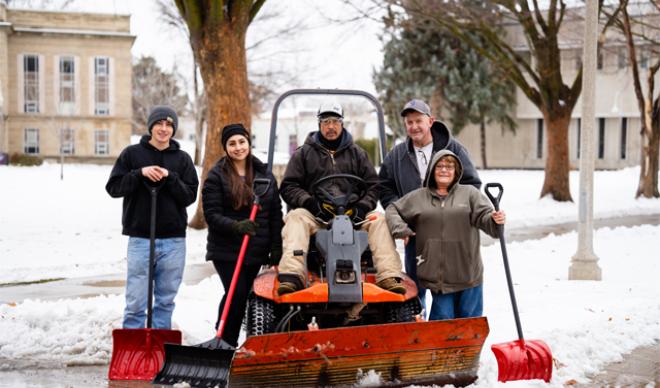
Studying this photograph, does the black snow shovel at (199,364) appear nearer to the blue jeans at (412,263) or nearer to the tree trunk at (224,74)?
the blue jeans at (412,263)

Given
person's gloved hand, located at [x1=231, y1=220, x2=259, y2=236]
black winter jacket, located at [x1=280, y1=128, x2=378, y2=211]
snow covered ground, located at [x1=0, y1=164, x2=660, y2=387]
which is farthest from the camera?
snow covered ground, located at [x1=0, y1=164, x2=660, y2=387]

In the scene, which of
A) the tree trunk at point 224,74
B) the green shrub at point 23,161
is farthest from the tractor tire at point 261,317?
the green shrub at point 23,161

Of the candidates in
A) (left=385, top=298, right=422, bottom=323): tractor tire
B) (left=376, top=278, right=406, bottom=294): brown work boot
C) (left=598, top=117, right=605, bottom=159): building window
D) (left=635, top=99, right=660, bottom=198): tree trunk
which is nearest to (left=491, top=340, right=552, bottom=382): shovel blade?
(left=385, top=298, right=422, bottom=323): tractor tire

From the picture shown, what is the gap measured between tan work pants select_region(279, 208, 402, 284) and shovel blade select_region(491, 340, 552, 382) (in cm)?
93

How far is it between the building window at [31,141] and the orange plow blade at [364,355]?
41.1 meters

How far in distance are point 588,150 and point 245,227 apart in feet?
19.9

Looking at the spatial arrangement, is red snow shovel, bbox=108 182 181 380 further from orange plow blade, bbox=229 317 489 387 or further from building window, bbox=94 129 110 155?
building window, bbox=94 129 110 155

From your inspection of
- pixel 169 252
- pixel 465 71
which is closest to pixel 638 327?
pixel 169 252

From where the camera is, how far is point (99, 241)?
15.6 meters

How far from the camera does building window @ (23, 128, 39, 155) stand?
43031 millimetres

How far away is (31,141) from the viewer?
142 feet

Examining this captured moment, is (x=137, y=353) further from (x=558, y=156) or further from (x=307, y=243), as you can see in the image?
(x=558, y=156)

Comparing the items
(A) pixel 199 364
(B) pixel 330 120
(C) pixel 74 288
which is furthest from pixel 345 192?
(C) pixel 74 288

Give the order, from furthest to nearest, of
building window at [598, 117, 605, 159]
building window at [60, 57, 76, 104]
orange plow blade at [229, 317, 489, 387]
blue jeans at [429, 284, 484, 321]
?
building window at [60, 57, 76, 104], building window at [598, 117, 605, 159], blue jeans at [429, 284, 484, 321], orange plow blade at [229, 317, 489, 387]
